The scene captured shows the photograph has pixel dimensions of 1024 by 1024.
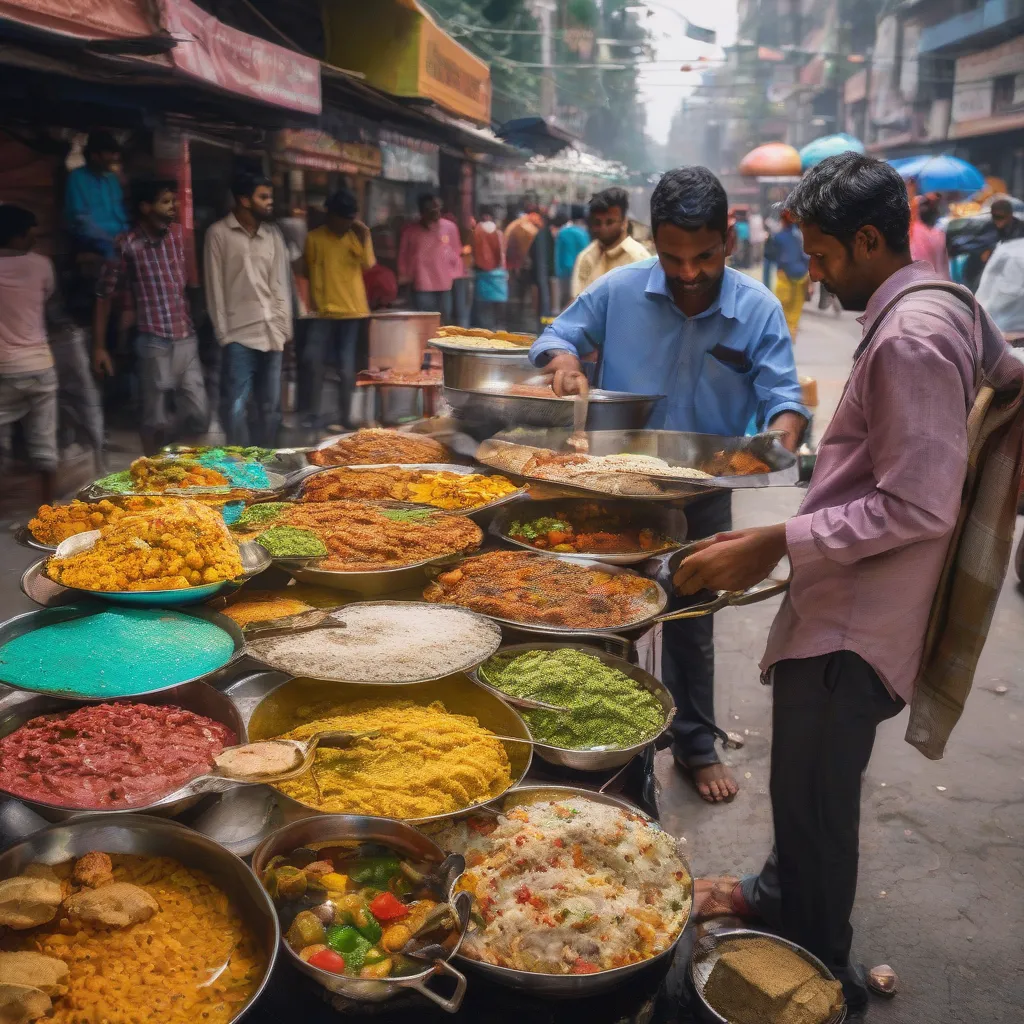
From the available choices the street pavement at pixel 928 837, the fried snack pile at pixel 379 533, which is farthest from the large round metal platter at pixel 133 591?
the street pavement at pixel 928 837

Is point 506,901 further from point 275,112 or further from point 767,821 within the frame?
point 275,112

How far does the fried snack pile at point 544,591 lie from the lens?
8.02 feet

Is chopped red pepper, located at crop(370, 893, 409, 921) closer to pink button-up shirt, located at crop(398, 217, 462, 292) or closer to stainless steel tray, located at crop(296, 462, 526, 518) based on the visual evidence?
stainless steel tray, located at crop(296, 462, 526, 518)

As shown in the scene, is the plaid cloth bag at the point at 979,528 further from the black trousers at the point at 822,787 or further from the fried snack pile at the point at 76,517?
the fried snack pile at the point at 76,517

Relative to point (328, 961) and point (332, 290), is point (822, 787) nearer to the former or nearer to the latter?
point (328, 961)

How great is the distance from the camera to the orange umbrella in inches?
774

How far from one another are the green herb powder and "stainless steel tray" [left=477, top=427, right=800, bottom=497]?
2.34 feet

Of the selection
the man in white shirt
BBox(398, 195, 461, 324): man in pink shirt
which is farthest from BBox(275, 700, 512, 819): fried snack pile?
BBox(398, 195, 461, 324): man in pink shirt

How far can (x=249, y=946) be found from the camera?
135cm

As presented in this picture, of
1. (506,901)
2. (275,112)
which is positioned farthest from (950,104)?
(506,901)

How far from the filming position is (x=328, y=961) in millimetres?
1326

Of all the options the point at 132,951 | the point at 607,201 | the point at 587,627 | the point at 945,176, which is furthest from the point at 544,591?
the point at 945,176

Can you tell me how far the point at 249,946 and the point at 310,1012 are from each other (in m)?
0.14

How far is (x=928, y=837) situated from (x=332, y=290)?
7.44 meters
